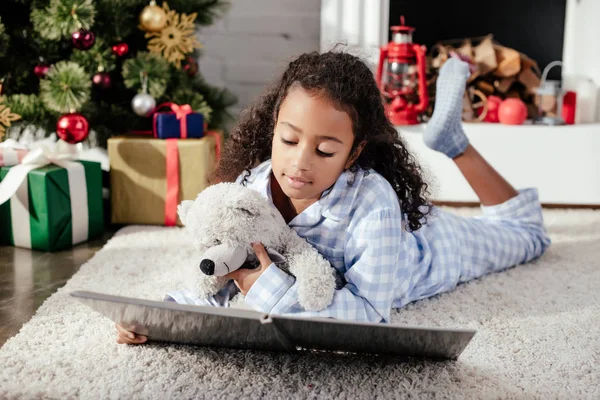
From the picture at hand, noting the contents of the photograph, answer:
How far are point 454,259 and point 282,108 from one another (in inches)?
20.9

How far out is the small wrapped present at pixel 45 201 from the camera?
168cm

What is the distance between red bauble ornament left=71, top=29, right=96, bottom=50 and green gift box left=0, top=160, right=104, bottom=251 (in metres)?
0.33

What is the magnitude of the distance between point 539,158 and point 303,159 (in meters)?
1.39

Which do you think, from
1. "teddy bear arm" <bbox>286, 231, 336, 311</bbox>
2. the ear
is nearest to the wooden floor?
"teddy bear arm" <bbox>286, 231, 336, 311</bbox>

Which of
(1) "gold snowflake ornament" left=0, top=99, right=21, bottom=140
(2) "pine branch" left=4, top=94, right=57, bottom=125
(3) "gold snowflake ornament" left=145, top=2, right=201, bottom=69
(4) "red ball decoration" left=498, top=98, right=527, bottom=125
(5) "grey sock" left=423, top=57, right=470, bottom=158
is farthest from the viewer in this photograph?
(4) "red ball decoration" left=498, top=98, right=527, bottom=125

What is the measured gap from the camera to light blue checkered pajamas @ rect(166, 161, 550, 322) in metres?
1.06

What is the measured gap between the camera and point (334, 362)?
3.46 feet

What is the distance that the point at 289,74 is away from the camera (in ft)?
3.79

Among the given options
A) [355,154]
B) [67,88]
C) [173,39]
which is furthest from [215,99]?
[355,154]

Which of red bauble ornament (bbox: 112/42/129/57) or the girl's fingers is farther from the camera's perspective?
red bauble ornament (bbox: 112/42/129/57)

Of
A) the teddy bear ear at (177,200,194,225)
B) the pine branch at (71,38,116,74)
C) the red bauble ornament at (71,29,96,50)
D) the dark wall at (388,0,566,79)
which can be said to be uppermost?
the dark wall at (388,0,566,79)

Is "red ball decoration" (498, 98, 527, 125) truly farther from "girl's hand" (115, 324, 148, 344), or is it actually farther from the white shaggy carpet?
"girl's hand" (115, 324, 148, 344)

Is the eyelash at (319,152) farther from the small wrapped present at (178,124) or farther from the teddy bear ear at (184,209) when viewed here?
the small wrapped present at (178,124)

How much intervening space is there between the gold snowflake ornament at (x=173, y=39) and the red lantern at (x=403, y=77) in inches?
25.1
